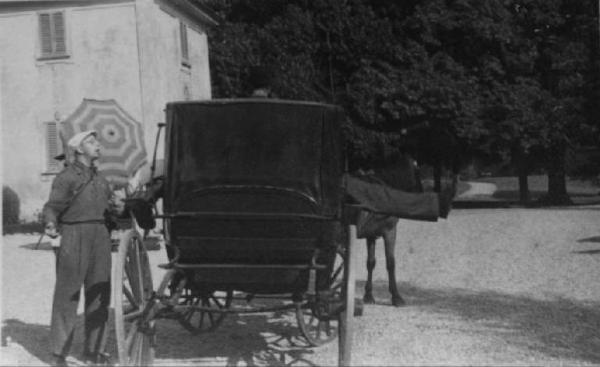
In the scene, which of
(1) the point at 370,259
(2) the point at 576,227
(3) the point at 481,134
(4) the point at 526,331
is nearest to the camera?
(4) the point at 526,331

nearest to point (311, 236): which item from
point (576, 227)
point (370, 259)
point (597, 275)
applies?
point (370, 259)

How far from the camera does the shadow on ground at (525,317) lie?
21.5ft

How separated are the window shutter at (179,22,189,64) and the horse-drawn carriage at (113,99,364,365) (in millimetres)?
18714

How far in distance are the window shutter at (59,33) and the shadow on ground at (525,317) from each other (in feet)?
47.6

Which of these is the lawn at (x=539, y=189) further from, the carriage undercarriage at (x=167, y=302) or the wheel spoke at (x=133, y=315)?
the wheel spoke at (x=133, y=315)

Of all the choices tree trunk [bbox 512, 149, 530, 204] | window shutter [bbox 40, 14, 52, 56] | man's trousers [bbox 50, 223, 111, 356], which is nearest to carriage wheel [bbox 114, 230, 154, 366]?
man's trousers [bbox 50, 223, 111, 356]

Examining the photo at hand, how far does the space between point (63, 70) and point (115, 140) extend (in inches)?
433

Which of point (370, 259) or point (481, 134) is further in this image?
point (481, 134)

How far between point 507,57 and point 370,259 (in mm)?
22837

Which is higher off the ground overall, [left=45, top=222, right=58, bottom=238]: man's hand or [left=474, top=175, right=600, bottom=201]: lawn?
[left=45, top=222, right=58, bottom=238]: man's hand

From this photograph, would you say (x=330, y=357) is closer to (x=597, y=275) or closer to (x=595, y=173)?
(x=597, y=275)

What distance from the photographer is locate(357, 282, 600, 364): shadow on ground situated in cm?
655

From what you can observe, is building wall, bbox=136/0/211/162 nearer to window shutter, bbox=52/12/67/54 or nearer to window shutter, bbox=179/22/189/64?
window shutter, bbox=179/22/189/64

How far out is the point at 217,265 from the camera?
5.40m
